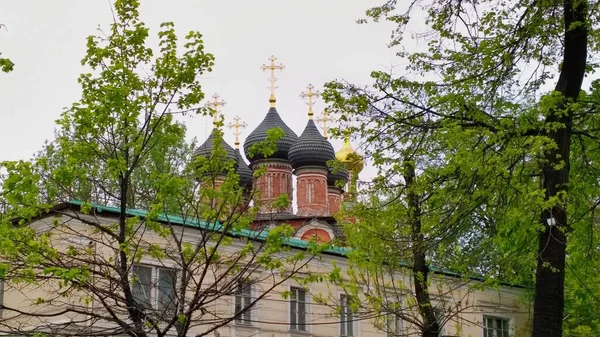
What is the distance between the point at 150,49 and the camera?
449 inches

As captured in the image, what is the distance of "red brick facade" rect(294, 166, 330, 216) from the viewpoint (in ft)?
150

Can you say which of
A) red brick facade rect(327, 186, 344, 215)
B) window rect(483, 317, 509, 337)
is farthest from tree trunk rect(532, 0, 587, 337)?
red brick facade rect(327, 186, 344, 215)

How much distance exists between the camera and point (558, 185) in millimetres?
12445

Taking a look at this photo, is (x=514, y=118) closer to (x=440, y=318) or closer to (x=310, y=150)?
(x=440, y=318)

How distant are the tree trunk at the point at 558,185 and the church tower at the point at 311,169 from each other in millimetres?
32879

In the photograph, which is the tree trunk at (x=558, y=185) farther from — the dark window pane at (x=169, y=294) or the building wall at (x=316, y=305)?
the dark window pane at (x=169, y=294)

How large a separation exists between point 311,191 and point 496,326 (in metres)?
18.9

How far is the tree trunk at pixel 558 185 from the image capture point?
1220 centimetres

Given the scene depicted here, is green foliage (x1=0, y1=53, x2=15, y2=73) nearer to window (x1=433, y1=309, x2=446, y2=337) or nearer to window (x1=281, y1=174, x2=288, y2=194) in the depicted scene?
window (x1=433, y1=309, x2=446, y2=337)

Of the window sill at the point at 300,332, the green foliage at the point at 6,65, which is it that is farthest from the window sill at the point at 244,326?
the green foliage at the point at 6,65

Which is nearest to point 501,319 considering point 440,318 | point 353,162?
point 440,318

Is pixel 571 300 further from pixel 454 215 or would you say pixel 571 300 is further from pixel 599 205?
pixel 454 215

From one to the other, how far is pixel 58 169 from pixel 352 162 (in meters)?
5.46

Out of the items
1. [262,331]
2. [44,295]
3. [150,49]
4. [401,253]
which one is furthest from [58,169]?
[262,331]
